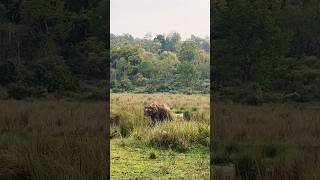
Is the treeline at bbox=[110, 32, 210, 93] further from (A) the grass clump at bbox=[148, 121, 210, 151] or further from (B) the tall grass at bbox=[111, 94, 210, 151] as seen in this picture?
(A) the grass clump at bbox=[148, 121, 210, 151]

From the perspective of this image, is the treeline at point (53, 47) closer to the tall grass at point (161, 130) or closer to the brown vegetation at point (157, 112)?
the brown vegetation at point (157, 112)

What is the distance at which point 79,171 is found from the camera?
180 inches

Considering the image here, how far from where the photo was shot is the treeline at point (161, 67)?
133 ft

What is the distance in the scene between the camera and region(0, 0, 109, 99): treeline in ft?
63.4

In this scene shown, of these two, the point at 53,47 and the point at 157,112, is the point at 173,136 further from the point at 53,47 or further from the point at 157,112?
the point at 53,47

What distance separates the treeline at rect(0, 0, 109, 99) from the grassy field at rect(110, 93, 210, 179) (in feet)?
32.2

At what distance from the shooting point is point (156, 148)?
7492mm

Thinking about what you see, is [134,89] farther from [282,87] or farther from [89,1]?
[282,87]

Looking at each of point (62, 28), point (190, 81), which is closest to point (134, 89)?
point (190, 81)

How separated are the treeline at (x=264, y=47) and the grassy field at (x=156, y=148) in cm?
1098

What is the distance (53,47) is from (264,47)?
29.3 feet

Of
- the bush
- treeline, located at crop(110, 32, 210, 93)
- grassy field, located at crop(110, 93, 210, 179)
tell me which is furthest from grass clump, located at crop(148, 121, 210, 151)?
treeline, located at crop(110, 32, 210, 93)

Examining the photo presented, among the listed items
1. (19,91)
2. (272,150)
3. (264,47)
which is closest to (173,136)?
(272,150)

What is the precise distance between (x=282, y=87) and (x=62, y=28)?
9.69 meters
